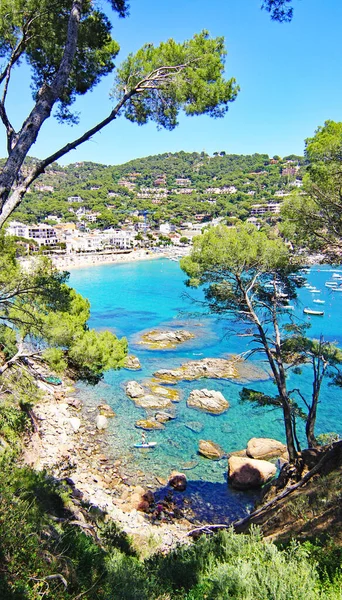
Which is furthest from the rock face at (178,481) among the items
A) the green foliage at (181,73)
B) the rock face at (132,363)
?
the green foliage at (181,73)

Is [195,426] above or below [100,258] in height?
below

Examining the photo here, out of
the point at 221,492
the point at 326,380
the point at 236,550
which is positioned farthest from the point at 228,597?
the point at 326,380

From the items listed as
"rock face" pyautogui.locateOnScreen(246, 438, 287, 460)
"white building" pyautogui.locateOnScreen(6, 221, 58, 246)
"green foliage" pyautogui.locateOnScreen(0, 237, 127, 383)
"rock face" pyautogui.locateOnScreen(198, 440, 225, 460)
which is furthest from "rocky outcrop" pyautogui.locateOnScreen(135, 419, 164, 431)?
"white building" pyautogui.locateOnScreen(6, 221, 58, 246)

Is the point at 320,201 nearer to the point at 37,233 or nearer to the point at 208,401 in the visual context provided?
the point at 208,401

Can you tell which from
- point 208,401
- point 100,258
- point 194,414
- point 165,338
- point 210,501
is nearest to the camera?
point 210,501

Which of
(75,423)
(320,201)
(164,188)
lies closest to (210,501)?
(75,423)

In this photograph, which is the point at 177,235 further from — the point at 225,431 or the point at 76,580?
the point at 76,580

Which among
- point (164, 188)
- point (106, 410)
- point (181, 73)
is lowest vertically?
point (106, 410)
